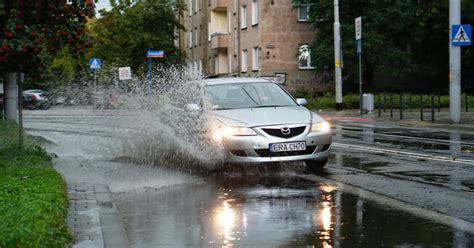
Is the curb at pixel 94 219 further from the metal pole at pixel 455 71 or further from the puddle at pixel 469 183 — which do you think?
the metal pole at pixel 455 71

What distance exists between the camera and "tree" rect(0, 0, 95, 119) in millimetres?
10172

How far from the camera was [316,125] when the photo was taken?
1118 cm

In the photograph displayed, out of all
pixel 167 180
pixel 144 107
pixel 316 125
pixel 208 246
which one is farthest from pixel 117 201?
pixel 144 107

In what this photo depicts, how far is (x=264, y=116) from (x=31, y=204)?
492 centimetres

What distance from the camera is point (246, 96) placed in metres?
12.4

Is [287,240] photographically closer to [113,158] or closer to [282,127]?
[282,127]

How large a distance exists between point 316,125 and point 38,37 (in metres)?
4.14

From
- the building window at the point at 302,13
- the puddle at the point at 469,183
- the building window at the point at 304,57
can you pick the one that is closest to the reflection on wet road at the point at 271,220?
the puddle at the point at 469,183

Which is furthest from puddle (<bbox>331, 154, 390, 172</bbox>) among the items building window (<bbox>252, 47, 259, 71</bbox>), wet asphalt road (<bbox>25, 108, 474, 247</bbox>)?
building window (<bbox>252, 47, 259, 71</bbox>)

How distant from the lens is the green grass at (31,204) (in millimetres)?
5590

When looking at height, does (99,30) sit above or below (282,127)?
above

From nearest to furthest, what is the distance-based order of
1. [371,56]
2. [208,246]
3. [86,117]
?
[208,246] < [86,117] < [371,56]

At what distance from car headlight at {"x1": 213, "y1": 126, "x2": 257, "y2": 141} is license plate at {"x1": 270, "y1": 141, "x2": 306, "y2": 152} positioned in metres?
0.34

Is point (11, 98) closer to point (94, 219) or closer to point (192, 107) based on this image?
point (192, 107)
